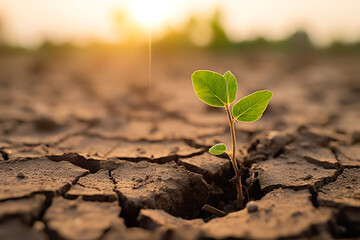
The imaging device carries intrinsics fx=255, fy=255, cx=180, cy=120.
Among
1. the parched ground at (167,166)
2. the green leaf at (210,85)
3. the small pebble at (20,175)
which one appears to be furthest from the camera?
the small pebble at (20,175)

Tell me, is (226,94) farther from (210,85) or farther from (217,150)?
(217,150)

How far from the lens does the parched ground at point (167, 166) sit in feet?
3.32

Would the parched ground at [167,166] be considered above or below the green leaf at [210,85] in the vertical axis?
below

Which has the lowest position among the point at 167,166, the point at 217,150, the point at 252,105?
the point at 167,166

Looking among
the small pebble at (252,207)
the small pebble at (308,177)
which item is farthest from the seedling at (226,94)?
the small pebble at (308,177)

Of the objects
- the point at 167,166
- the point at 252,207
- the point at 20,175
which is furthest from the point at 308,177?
the point at 20,175

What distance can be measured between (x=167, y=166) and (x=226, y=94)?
2.16ft

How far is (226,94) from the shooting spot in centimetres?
115

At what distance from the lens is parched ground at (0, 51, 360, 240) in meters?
1.01

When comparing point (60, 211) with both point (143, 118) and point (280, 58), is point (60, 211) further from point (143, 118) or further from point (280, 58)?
point (280, 58)

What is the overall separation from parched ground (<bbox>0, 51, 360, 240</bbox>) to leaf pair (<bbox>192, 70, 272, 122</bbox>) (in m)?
0.43

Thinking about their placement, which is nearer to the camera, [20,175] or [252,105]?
[252,105]

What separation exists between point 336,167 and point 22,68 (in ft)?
19.2

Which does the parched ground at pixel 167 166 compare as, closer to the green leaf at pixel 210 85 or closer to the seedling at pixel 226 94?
the seedling at pixel 226 94
